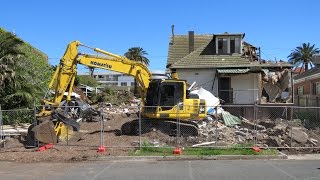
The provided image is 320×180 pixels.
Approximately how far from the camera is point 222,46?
4241 cm

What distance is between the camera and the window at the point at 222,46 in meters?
42.2

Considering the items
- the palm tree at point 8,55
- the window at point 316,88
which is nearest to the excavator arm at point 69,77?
the palm tree at point 8,55

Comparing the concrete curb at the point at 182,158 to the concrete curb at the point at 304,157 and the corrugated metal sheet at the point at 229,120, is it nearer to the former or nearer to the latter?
the concrete curb at the point at 304,157

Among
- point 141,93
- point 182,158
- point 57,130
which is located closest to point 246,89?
point 141,93

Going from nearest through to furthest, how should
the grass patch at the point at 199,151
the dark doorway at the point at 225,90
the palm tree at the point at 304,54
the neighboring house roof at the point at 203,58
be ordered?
the grass patch at the point at 199,151 < the dark doorway at the point at 225,90 < the neighboring house roof at the point at 203,58 < the palm tree at the point at 304,54

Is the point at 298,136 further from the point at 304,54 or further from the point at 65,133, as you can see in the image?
the point at 304,54

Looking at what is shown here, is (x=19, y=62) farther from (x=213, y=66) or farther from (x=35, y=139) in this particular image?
(x=213, y=66)

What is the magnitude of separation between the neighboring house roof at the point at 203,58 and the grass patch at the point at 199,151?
2015cm

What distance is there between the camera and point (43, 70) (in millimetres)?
33188

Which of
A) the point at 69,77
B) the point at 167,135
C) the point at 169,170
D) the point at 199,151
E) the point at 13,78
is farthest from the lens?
the point at 13,78

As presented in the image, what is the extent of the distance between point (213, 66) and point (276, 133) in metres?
17.7

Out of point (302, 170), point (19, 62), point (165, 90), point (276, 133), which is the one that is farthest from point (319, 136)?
point (19, 62)

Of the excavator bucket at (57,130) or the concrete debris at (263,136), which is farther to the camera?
the concrete debris at (263,136)

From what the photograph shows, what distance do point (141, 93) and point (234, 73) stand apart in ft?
54.1
